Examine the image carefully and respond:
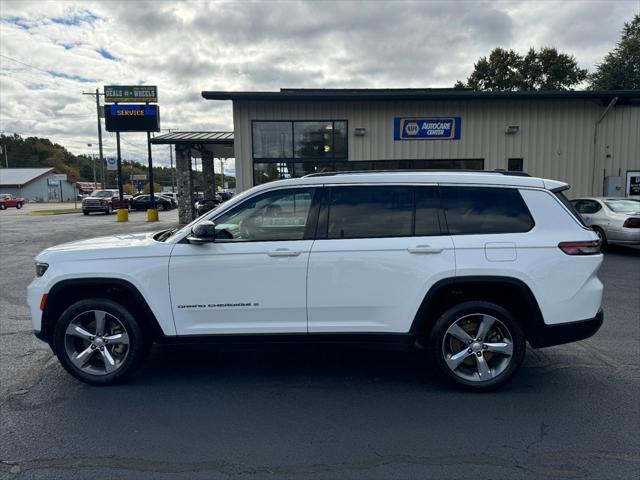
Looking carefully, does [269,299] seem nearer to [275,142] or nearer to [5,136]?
[275,142]

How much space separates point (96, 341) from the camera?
386cm

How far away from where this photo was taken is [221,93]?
1381 centimetres

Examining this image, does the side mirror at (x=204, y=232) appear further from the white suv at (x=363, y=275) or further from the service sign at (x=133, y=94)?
the service sign at (x=133, y=94)

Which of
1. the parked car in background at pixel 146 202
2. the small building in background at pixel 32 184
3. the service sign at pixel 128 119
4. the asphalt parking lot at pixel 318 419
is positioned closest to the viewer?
the asphalt parking lot at pixel 318 419

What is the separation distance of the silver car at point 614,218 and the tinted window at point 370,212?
8.16 m

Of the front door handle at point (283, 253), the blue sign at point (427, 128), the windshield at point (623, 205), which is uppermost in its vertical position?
the blue sign at point (427, 128)

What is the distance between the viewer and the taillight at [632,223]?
10.2 m

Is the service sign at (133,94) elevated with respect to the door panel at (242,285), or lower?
elevated

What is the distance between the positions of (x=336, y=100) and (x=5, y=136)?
122241mm

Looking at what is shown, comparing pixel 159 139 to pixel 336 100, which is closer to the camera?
pixel 336 100

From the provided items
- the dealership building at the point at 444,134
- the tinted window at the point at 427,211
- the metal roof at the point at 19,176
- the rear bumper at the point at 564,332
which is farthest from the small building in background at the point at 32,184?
the rear bumper at the point at 564,332

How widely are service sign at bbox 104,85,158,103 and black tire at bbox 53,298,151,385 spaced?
79.8 ft

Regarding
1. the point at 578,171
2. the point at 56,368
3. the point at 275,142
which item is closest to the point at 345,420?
the point at 56,368

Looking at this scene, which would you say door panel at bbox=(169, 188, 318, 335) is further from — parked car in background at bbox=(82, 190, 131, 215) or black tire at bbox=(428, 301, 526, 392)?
parked car in background at bbox=(82, 190, 131, 215)
